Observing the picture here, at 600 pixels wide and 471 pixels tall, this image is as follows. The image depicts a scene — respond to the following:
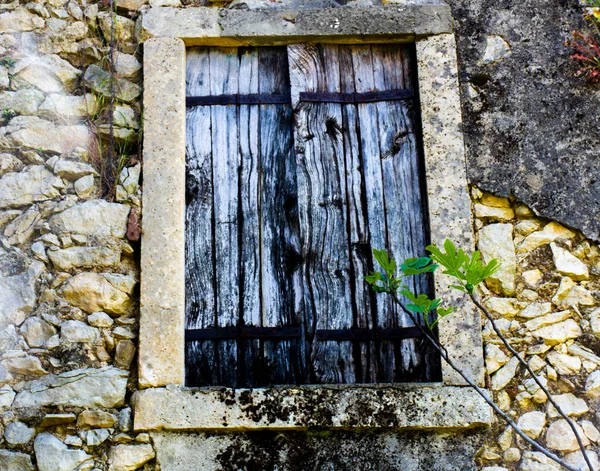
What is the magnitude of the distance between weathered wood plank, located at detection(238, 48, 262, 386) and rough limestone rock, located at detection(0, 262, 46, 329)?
0.83 metres

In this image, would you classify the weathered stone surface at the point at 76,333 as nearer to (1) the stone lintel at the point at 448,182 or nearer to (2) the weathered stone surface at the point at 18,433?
(2) the weathered stone surface at the point at 18,433

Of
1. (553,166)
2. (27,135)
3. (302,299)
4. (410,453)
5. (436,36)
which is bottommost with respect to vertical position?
(410,453)

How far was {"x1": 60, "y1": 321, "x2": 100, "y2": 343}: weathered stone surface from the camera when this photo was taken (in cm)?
289

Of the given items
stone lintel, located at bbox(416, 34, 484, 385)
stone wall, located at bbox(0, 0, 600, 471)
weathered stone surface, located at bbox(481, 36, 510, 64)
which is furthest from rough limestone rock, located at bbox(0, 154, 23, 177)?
weathered stone surface, located at bbox(481, 36, 510, 64)

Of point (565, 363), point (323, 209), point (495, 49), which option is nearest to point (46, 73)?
point (323, 209)

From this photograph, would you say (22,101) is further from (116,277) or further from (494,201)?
(494,201)

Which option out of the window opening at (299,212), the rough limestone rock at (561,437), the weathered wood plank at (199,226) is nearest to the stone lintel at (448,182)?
the window opening at (299,212)

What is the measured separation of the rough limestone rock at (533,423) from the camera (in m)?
2.82

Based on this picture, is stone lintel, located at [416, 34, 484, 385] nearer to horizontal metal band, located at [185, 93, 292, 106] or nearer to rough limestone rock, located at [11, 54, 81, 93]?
horizontal metal band, located at [185, 93, 292, 106]

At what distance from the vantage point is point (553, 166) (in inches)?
122

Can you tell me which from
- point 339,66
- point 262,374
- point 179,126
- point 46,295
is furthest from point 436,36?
A: point 46,295

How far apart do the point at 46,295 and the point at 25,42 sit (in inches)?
46.1

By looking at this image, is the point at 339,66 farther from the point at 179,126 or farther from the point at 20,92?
the point at 20,92

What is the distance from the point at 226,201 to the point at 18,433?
48.7 inches
